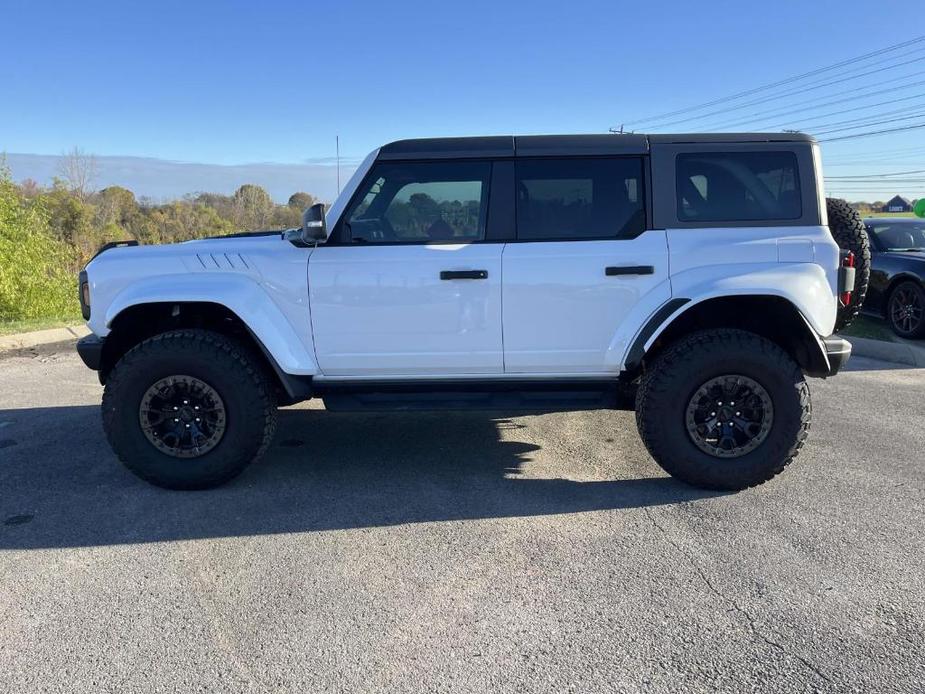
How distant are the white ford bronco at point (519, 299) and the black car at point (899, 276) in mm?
5198

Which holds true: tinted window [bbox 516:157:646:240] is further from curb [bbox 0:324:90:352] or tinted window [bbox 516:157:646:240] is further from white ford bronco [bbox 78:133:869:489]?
curb [bbox 0:324:90:352]

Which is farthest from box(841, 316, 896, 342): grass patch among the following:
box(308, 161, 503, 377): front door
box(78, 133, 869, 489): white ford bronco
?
box(308, 161, 503, 377): front door

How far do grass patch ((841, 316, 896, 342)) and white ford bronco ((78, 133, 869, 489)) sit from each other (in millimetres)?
5260

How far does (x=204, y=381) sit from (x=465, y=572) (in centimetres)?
196

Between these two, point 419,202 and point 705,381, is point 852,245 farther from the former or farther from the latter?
point 419,202

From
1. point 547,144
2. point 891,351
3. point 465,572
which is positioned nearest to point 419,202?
point 547,144

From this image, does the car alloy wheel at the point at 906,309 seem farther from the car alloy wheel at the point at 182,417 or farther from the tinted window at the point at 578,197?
the car alloy wheel at the point at 182,417

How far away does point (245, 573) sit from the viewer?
3.12 m

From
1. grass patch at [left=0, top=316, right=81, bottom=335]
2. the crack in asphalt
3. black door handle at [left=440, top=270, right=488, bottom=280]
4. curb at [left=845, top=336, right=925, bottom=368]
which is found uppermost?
black door handle at [left=440, top=270, right=488, bottom=280]

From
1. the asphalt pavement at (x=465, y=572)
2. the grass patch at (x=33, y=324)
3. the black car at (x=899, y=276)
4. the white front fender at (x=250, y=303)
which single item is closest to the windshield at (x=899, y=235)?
the black car at (x=899, y=276)

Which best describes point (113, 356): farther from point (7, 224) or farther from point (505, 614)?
point (7, 224)

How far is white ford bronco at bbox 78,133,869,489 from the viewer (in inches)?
153

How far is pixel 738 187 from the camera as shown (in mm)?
3986

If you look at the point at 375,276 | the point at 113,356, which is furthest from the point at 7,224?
the point at 375,276
